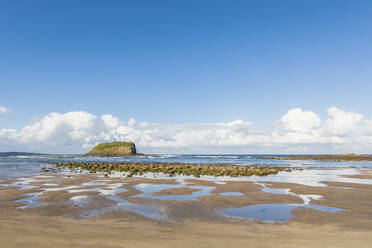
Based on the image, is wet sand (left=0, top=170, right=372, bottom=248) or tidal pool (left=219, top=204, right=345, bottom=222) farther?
tidal pool (left=219, top=204, right=345, bottom=222)

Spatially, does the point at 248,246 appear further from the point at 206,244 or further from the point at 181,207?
the point at 181,207

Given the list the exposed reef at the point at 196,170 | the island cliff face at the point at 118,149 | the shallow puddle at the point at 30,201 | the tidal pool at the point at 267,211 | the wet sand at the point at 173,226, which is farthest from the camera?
the island cliff face at the point at 118,149

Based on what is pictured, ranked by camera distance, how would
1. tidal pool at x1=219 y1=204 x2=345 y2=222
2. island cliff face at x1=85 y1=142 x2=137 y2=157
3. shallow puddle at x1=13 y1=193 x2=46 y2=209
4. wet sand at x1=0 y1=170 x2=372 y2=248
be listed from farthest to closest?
1. island cliff face at x1=85 y1=142 x2=137 y2=157
2. shallow puddle at x1=13 y1=193 x2=46 y2=209
3. tidal pool at x1=219 y1=204 x2=345 y2=222
4. wet sand at x1=0 y1=170 x2=372 y2=248

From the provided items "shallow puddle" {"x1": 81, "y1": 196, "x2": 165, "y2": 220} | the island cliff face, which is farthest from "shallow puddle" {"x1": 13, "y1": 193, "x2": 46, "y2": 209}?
the island cliff face

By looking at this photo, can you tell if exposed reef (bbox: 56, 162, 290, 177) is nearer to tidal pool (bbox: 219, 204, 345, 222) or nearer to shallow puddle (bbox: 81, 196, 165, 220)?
shallow puddle (bbox: 81, 196, 165, 220)

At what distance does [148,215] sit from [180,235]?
3.33 m

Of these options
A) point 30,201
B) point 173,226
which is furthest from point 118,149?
point 173,226

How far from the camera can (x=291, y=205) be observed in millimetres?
13672

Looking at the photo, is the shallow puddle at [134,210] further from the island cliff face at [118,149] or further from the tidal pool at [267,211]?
the island cliff face at [118,149]

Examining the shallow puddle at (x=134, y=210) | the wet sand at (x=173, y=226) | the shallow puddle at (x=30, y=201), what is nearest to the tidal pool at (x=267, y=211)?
the wet sand at (x=173, y=226)

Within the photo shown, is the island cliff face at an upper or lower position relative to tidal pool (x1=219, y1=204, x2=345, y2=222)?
upper

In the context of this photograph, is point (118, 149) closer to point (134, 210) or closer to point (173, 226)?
point (134, 210)

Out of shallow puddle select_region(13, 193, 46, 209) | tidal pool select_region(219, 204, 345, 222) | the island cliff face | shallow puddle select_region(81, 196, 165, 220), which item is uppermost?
the island cliff face

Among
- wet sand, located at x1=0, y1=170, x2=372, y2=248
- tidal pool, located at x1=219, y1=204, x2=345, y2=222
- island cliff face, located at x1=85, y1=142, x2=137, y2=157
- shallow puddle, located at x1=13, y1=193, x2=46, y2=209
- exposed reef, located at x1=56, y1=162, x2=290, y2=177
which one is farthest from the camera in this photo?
island cliff face, located at x1=85, y1=142, x2=137, y2=157
